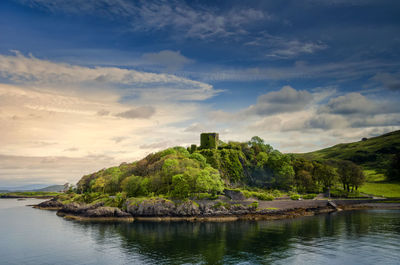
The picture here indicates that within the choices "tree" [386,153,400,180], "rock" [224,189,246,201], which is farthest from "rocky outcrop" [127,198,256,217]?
"tree" [386,153,400,180]

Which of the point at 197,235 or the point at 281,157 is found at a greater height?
the point at 281,157

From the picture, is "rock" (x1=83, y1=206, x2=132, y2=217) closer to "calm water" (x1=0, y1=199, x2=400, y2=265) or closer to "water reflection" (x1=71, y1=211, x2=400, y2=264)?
"water reflection" (x1=71, y1=211, x2=400, y2=264)

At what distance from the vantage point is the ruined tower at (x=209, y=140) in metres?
145

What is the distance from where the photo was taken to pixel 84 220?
96.7 meters

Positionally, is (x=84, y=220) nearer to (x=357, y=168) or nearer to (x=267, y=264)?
(x=267, y=264)

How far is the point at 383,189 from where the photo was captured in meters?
141

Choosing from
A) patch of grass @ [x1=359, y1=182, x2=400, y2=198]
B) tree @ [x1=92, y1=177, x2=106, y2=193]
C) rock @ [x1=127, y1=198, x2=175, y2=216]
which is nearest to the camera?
rock @ [x1=127, y1=198, x2=175, y2=216]

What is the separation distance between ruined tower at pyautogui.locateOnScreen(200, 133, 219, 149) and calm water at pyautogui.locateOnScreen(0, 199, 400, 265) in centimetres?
6308

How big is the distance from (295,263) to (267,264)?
4.49 m

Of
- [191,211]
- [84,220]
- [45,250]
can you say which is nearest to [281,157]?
[191,211]

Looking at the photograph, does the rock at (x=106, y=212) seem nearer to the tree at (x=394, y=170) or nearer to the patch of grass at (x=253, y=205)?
the patch of grass at (x=253, y=205)

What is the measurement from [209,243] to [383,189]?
120532 mm

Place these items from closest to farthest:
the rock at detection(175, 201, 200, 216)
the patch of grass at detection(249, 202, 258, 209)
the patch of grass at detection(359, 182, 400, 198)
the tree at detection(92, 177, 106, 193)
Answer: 1. the rock at detection(175, 201, 200, 216)
2. the patch of grass at detection(249, 202, 258, 209)
3. the patch of grass at detection(359, 182, 400, 198)
4. the tree at detection(92, 177, 106, 193)

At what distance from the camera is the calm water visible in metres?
47.9
